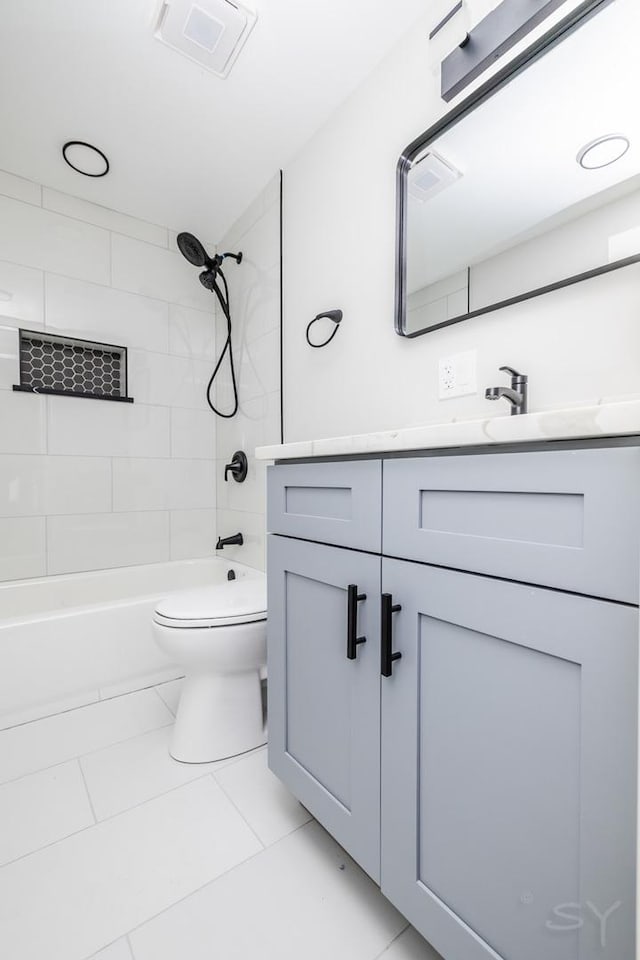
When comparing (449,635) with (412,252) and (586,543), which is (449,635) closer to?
Result: (586,543)

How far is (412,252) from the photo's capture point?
1325 millimetres

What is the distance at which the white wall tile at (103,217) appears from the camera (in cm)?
208

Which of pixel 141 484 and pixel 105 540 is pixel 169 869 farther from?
pixel 141 484

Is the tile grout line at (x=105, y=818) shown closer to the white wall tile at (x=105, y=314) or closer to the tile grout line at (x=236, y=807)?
the tile grout line at (x=236, y=807)

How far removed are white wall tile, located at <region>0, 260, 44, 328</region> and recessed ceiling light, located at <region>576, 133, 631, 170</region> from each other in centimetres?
215

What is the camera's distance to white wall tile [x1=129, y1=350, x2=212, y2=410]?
2.29 metres

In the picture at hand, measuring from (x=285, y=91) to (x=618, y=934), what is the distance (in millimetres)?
2239

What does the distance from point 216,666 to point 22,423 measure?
1457 millimetres

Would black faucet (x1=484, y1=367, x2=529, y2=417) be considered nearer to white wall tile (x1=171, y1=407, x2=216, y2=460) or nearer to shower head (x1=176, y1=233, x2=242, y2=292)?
shower head (x1=176, y1=233, x2=242, y2=292)

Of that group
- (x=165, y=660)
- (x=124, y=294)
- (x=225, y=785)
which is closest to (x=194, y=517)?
(x=165, y=660)

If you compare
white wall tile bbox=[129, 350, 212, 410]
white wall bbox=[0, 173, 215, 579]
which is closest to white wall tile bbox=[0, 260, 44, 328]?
white wall bbox=[0, 173, 215, 579]

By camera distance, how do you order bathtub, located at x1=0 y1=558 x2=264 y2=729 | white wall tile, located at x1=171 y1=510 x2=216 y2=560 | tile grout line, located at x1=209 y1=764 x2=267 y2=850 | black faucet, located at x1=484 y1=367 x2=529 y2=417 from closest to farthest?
1. black faucet, located at x1=484 y1=367 x2=529 y2=417
2. tile grout line, located at x1=209 y1=764 x2=267 y2=850
3. bathtub, located at x1=0 y1=558 x2=264 y2=729
4. white wall tile, located at x1=171 y1=510 x2=216 y2=560

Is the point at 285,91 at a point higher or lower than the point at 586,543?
higher

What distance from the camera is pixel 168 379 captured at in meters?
2.39
